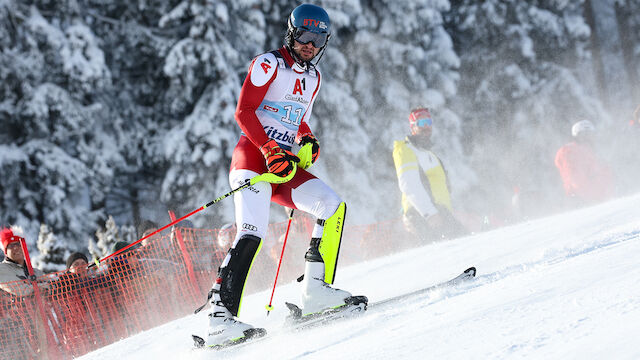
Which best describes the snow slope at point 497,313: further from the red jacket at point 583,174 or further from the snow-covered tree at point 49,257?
the snow-covered tree at point 49,257

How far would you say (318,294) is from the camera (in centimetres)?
362

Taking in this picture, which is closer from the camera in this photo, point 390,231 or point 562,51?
point 390,231

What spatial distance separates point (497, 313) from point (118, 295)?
16.2 feet

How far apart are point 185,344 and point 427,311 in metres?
1.99

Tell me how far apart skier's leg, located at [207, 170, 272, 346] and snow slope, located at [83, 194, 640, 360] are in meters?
0.12

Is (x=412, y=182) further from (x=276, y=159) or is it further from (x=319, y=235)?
(x=276, y=159)

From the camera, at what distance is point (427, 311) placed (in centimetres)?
303

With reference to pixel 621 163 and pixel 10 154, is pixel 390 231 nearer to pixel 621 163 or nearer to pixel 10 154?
pixel 10 154

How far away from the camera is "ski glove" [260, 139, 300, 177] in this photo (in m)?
3.35

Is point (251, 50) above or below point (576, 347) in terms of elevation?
above

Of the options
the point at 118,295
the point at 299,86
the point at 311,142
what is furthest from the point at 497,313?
the point at 118,295

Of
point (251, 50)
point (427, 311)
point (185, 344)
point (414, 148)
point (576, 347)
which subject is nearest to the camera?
point (576, 347)

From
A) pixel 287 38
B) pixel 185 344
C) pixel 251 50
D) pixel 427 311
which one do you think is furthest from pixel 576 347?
pixel 251 50

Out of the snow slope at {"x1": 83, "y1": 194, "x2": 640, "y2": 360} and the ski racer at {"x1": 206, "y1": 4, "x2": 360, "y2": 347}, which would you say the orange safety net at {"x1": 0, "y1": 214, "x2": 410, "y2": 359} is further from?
the ski racer at {"x1": 206, "y1": 4, "x2": 360, "y2": 347}
